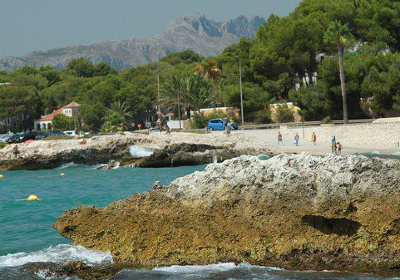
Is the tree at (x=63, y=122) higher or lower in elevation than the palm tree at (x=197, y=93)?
lower

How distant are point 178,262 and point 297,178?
275cm

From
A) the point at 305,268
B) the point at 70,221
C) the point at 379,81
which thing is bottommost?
the point at 305,268

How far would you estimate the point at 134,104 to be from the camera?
9262 centimetres

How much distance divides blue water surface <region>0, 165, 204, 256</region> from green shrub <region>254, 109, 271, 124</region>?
23067mm

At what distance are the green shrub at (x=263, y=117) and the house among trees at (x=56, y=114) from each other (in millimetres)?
49024

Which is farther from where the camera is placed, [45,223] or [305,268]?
[45,223]

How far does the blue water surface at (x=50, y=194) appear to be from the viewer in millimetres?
15222

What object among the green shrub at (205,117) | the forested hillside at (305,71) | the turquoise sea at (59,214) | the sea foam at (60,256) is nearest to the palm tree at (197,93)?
the forested hillside at (305,71)

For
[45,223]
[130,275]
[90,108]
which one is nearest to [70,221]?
[130,275]

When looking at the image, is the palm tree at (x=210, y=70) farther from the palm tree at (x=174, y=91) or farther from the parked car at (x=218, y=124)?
the parked car at (x=218, y=124)

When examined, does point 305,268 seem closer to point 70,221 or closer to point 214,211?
point 214,211

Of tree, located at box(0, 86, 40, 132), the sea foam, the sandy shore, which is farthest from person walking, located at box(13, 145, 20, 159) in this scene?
tree, located at box(0, 86, 40, 132)

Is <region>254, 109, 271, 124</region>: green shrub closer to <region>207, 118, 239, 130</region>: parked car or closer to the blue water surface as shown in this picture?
<region>207, 118, 239, 130</region>: parked car

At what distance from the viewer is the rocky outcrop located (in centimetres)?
1059
